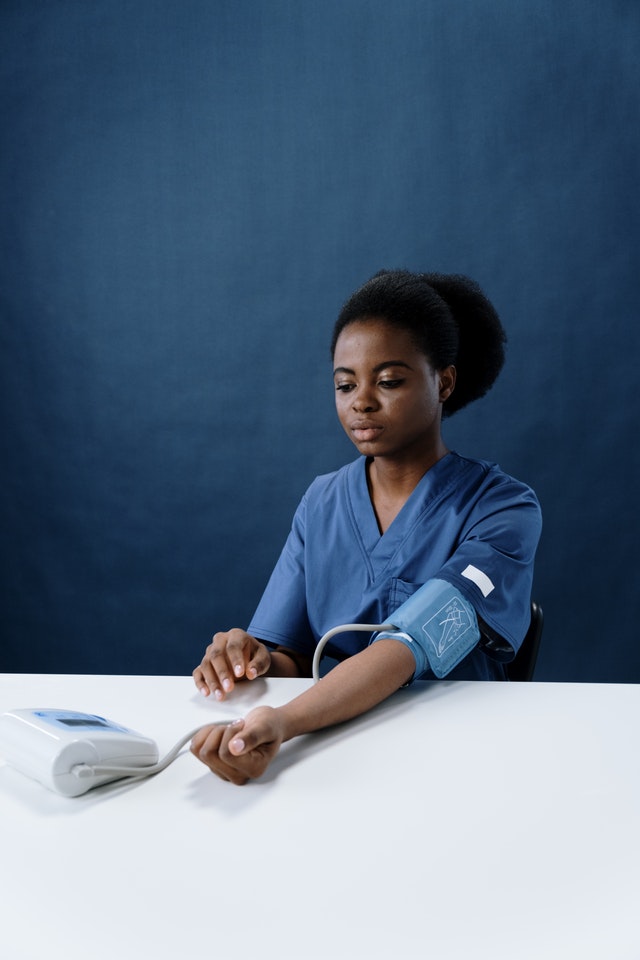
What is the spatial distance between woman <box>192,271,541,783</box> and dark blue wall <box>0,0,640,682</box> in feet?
3.12

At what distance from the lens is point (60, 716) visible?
0.77m

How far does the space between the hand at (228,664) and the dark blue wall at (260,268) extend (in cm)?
134

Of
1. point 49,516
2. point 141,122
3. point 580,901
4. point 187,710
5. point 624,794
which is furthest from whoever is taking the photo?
point 49,516

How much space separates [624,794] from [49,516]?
217 cm

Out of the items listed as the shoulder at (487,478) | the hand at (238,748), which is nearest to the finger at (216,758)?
the hand at (238,748)

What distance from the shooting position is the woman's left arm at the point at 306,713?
2.38ft

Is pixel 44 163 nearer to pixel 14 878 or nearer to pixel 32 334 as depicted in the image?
pixel 32 334

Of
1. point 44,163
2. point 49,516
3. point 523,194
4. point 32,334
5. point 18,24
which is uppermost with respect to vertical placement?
point 18,24

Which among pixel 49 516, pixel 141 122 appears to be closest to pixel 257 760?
pixel 49 516

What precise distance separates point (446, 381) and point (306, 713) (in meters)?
0.69

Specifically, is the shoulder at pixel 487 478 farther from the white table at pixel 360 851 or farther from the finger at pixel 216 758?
the finger at pixel 216 758

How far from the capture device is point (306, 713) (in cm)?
82

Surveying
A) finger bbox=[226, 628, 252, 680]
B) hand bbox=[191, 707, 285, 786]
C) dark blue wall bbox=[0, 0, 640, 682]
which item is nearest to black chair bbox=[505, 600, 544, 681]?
→ finger bbox=[226, 628, 252, 680]

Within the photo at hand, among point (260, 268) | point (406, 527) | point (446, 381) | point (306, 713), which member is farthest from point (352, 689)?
point (260, 268)
